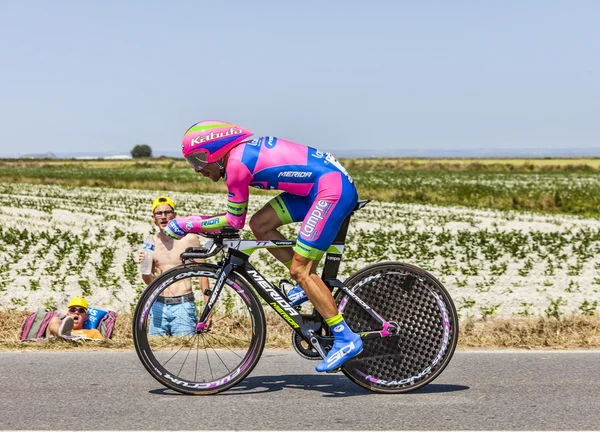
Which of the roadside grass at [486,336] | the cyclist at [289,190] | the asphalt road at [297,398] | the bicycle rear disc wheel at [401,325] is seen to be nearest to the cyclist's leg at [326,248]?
the cyclist at [289,190]

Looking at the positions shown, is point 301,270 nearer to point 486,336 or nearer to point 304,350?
point 304,350

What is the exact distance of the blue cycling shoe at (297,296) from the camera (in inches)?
229

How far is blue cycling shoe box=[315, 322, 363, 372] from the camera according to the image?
5.66m

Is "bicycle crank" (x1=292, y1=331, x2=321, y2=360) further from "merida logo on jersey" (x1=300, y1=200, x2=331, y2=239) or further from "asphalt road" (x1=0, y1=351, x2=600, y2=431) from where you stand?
"merida logo on jersey" (x1=300, y1=200, x2=331, y2=239)

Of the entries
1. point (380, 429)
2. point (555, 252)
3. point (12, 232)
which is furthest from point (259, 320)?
point (12, 232)

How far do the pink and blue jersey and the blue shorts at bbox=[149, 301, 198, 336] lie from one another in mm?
805

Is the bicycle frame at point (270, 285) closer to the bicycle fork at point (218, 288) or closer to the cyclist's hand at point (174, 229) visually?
the bicycle fork at point (218, 288)

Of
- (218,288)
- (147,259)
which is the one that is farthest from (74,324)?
(218,288)

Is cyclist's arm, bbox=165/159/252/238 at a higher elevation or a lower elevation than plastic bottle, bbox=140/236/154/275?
higher

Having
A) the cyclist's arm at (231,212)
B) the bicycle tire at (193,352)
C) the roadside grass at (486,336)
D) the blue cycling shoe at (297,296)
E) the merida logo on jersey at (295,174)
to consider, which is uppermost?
the merida logo on jersey at (295,174)

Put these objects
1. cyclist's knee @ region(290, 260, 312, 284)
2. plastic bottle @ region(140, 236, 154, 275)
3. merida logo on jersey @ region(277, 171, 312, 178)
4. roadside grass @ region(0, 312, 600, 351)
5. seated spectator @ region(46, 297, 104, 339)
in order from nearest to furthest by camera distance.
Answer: merida logo on jersey @ region(277, 171, 312, 178) → cyclist's knee @ region(290, 260, 312, 284) → roadside grass @ region(0, 312, 600, 351) → seated spectator @ region(46, 297, 104, 339) → plastic bottle @ region(140, 236, 154, 275)

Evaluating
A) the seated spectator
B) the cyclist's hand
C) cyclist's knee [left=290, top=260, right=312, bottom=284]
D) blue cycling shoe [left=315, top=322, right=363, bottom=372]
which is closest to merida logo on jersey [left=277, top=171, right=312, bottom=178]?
cyclist's knee [left=290, top=260, right=312, bottom=284]

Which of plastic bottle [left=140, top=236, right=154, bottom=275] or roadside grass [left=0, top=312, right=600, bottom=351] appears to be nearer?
roadside grass [left=0, top=312, right=600, bottom=351]

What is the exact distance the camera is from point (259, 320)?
5719mm
